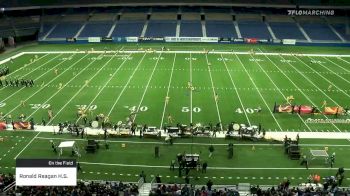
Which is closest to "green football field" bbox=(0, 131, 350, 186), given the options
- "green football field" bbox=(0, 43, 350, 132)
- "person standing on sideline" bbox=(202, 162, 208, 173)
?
"person standing on sideline" bbox=(202, 162, 208, 173)

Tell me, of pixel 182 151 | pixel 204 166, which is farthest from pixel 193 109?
pixel 204 166

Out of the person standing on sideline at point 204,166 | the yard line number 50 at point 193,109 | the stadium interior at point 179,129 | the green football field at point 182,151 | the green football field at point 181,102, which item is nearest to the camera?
the stadium interior at point 179,129

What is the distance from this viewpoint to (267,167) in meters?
22.3

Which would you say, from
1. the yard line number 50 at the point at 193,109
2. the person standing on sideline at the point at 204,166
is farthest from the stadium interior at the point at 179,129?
the yard line number 50 at the point at 193,109

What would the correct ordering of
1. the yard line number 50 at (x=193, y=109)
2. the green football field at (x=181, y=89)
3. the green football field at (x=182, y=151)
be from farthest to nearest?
the yard line number 50 at (x=193, y=109) < the green football field at (x=181, y=89) < the green football field at (x=182, y=151)

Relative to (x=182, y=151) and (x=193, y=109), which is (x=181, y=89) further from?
(x=182, y=151)

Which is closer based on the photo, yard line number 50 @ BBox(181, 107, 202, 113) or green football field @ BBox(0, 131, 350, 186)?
green football field @ BBox(0, 131, 350, 186)

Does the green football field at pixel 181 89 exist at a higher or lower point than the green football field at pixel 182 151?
higher

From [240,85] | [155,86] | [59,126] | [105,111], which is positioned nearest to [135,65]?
[155,86]

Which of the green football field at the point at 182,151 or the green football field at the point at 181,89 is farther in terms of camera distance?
the green football field at the point at 181,89

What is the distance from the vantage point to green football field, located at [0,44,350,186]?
22.4 m

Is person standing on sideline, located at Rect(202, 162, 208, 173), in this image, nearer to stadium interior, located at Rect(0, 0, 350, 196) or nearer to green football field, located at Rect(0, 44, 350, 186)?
stadium interior, located at Rect(0, 0, 350, 196)

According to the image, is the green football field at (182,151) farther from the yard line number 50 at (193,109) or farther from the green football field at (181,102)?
the yard line number 50 at (193,109)

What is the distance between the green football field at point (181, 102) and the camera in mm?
22422
